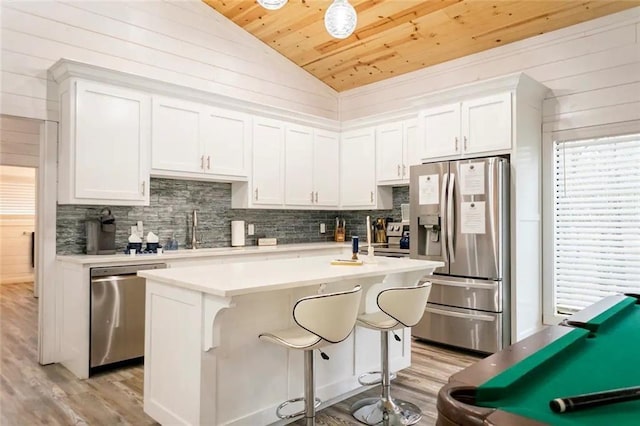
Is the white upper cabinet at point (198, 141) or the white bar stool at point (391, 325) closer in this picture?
the white bar stool at point (391, 325)

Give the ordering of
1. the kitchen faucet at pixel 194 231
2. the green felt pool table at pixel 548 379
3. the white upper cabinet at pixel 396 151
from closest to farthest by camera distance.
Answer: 1. the green felt pool table at pixel 548 379
2. the kitchen faucet at pixel 194 231
3. the white upper cabinet at pixel 396 151

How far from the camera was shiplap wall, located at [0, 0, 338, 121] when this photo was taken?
12.0ft

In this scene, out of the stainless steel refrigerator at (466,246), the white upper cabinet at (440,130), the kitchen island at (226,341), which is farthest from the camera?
the white upper cabinet at (440,130)

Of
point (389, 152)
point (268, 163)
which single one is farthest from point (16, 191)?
point (389, 152)

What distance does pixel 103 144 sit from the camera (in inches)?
145

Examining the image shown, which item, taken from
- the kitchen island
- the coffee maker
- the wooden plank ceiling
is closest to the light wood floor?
the kitchen island

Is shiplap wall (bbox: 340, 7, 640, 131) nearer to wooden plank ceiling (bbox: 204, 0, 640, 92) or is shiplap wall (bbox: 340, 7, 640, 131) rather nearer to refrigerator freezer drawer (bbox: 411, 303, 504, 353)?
wooden plank ceiling (bbox: 204, 0, 640, 92)

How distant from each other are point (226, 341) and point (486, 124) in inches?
123

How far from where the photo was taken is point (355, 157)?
18.5 ft

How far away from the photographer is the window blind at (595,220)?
3.75 meters

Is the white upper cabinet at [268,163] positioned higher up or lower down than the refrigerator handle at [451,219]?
higher up

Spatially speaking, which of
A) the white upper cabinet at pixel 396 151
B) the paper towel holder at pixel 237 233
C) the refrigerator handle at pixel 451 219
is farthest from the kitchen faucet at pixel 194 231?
the refrigerator handle at pixel 451 219

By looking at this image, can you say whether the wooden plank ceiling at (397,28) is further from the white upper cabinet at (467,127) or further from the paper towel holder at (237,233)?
the paper towel holder at (237,233)

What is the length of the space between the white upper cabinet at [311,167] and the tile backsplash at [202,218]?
406mm
